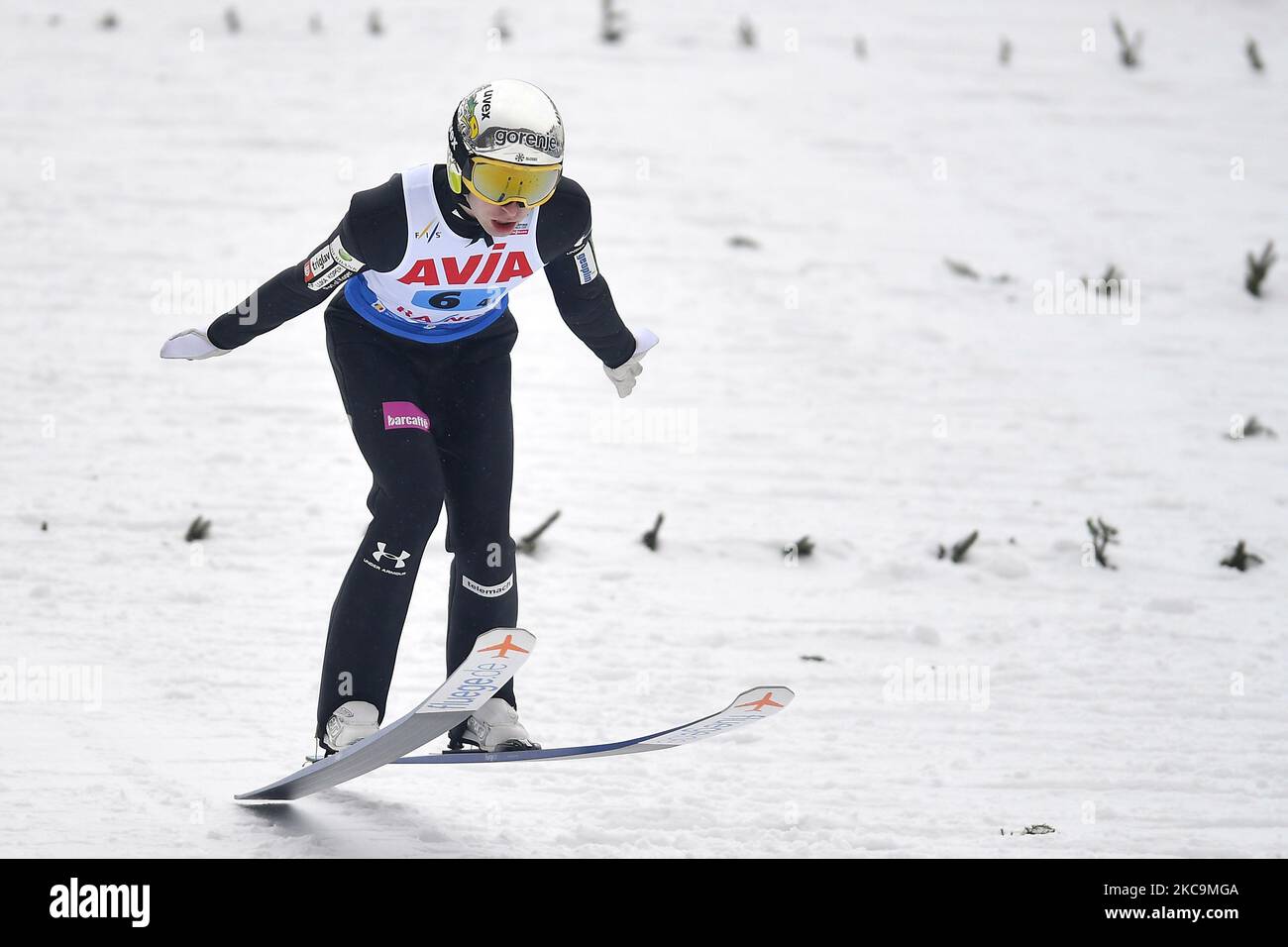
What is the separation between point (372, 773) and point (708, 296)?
18.2 ft

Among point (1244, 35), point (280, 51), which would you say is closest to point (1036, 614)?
point (280, 51)

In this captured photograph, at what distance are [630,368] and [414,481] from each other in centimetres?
95

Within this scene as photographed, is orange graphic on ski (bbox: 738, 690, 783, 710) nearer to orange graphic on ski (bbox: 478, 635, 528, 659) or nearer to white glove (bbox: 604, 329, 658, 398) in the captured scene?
orange graphic on ski (bbox: 478, 635, 528, 659)

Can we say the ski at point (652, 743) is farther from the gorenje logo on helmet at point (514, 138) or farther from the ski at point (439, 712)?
the gorenje logo on helmet at point (514, 138)

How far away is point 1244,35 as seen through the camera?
14.4m

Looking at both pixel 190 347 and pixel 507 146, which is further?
pixel 190 347

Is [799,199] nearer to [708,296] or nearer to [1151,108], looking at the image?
[708,296]

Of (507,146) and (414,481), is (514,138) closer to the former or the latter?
(507,146)

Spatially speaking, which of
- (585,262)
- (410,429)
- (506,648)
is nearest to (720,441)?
(585,262)

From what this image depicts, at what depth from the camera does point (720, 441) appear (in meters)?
8.02

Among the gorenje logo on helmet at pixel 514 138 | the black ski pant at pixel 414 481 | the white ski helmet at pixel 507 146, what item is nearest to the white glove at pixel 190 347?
the black ski pant at pixel 414 481

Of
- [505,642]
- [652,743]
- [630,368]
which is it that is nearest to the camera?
[505,642]

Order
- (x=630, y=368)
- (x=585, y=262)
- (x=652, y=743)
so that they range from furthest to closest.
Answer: (x=630, y=368) < (x=585, y=262) < (x=652, y=743)

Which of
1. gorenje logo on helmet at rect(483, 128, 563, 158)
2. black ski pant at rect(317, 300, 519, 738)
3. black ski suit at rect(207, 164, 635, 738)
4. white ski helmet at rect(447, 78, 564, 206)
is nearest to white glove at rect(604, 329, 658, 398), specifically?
black ski suit at rect(207, 164, 635, 738)
